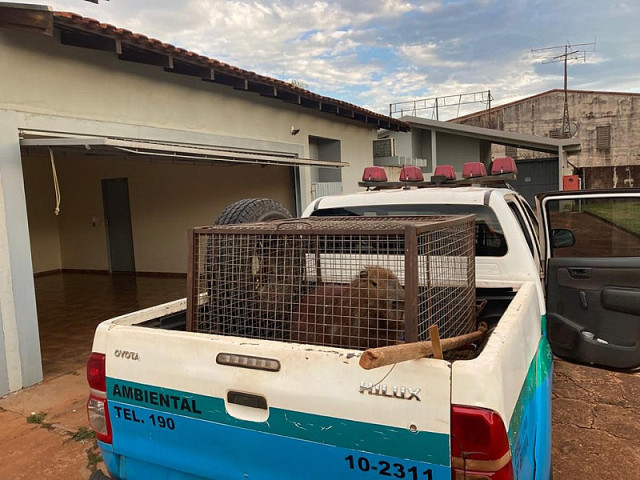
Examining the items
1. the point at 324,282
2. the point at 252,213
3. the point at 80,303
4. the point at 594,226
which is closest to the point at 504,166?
the point at 594,226

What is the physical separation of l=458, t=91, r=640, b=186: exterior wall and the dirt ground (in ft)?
87.0

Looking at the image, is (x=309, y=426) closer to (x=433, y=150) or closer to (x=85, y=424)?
(x=85, y=424)

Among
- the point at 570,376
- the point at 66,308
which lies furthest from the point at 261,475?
the point at 66,308

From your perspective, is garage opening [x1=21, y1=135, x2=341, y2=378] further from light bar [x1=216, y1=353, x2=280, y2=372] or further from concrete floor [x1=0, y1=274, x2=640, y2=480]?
light bar [x1=216, y1=353, x2=280, y2=372]

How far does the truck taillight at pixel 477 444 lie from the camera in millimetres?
1396

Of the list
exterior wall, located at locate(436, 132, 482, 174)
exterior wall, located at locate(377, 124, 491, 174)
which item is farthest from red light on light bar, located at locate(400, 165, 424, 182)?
exterior wall, located at locate(436, 132, 482, 174)

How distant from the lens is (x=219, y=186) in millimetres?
10078

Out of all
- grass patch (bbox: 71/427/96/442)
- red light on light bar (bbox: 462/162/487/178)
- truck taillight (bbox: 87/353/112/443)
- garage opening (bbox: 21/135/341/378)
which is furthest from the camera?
garage opening (bbox: 21/135/341/378)

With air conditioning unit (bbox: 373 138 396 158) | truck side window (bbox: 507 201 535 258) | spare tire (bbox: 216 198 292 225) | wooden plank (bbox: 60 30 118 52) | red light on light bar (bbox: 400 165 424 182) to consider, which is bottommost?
truck side window (bbox: 507 201 535 258)

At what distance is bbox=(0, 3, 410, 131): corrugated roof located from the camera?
430cm

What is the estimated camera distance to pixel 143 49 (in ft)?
18.3

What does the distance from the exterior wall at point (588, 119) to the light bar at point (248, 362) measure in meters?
29.4

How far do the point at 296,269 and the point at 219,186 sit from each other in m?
8.23

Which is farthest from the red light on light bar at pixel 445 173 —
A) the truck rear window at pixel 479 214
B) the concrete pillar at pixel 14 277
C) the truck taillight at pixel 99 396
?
the truck taillight at pixel 99 396
